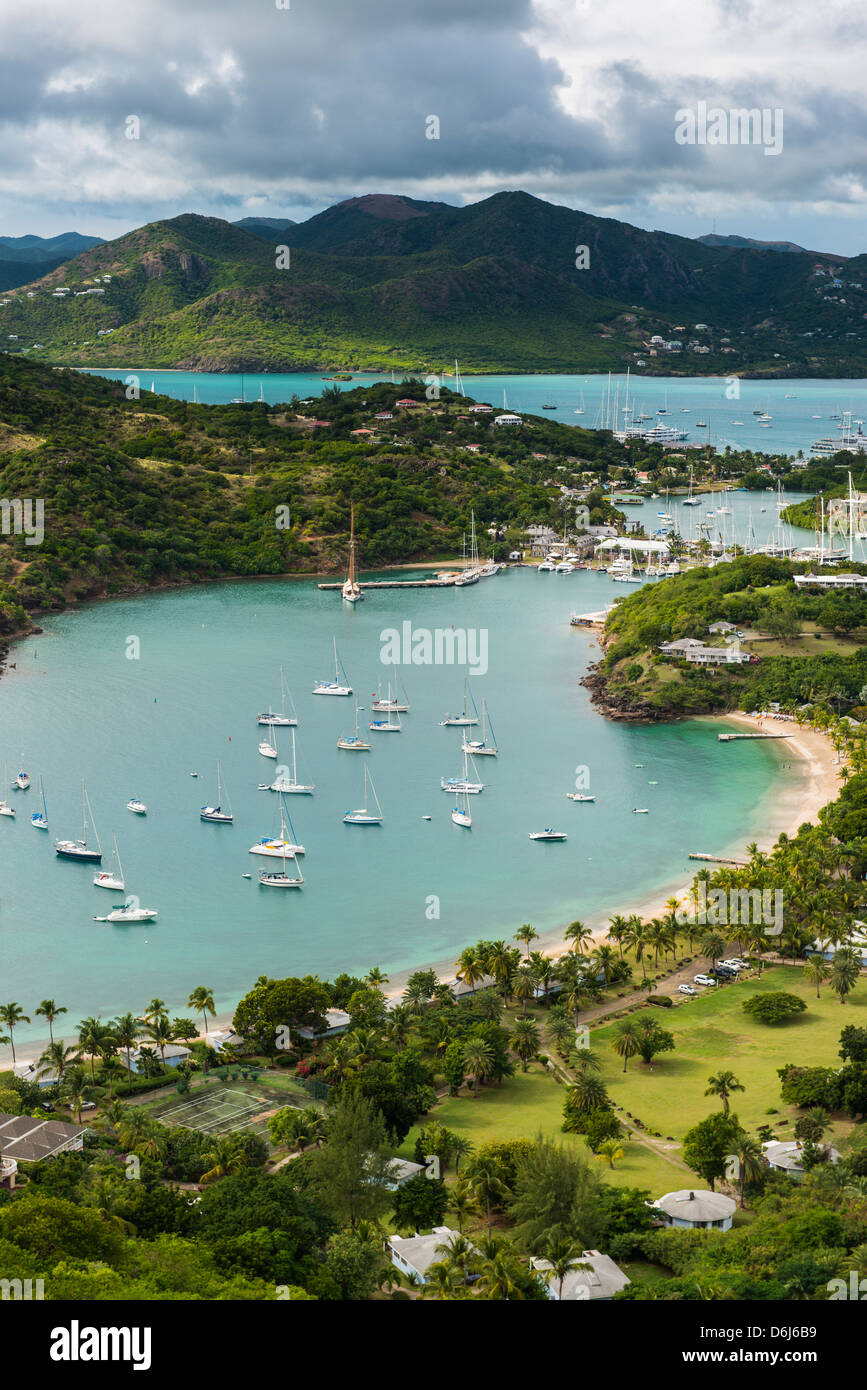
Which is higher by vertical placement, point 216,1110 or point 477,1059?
point 477,1059

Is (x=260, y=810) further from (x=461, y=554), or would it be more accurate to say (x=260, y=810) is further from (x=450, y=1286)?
(x=461, y=554)

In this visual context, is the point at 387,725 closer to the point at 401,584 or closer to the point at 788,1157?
the point at 401,584

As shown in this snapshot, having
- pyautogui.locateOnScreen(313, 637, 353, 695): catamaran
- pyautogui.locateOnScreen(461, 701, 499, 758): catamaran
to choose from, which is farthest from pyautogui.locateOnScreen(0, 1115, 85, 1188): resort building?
pyautogui.locateOnScreen(313, 637, 353, 695): catamaran

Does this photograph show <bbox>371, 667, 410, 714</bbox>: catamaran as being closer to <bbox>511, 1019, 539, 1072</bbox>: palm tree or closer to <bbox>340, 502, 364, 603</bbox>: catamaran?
<bbox>340, 502, 364, 603</bbox>: catamaran

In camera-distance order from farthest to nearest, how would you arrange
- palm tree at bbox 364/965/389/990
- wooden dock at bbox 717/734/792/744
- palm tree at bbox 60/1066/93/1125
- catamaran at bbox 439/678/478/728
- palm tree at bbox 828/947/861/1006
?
catamaran at bbox 439/678/478/728
wooden dock at bbox 717/734/792/744
palm tree at bbox 364/965/389/990
palm tree at bbox 828/947/861/1006
palm tree at bbox 60/1066/93/1125

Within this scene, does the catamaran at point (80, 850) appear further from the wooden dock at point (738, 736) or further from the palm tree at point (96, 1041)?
the wooden dock at point (738, 736)

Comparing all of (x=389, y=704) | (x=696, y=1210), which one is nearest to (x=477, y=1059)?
(x=696, y=1210)

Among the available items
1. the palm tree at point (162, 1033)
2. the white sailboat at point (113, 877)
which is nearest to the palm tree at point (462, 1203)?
the palm tree at point (162, 1033)
